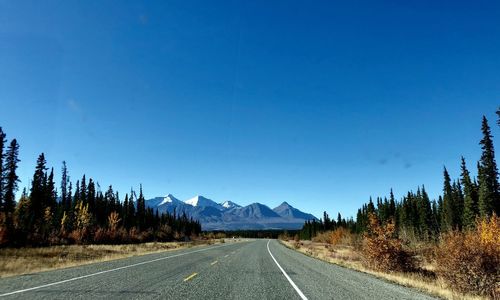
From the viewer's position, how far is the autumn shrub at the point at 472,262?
13.9 metres

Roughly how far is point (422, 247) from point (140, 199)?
330 feet

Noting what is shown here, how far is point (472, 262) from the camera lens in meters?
14.3

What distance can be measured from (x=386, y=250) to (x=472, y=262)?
7.56m

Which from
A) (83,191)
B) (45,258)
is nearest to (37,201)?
(83,191)

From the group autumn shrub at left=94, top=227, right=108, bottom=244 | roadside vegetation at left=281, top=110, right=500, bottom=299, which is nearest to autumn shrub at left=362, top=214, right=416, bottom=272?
roadside vegetation at left=281, top=110, right=500, bottom=299

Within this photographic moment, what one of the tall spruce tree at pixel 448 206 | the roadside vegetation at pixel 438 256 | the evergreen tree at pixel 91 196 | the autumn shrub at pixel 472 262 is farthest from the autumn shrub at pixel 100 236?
the tall spruce tree at pixel 448 206

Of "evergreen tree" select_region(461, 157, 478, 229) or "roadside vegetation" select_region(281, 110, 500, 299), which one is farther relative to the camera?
"evergreen tree" select_region(461, 157, 478, 229)

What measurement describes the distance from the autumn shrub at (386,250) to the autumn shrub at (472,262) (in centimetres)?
581

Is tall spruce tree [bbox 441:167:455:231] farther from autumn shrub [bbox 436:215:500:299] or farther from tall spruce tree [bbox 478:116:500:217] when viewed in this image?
autumn shrub [bbox 436:215:500:299]

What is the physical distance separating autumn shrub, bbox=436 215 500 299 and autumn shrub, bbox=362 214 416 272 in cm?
581

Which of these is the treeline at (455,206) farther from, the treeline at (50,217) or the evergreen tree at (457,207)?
the treeline at (50,217)

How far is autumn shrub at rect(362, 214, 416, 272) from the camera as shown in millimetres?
21438

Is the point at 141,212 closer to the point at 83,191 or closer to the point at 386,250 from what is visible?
the point at 83,191

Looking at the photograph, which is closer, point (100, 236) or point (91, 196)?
point (100, 236)
